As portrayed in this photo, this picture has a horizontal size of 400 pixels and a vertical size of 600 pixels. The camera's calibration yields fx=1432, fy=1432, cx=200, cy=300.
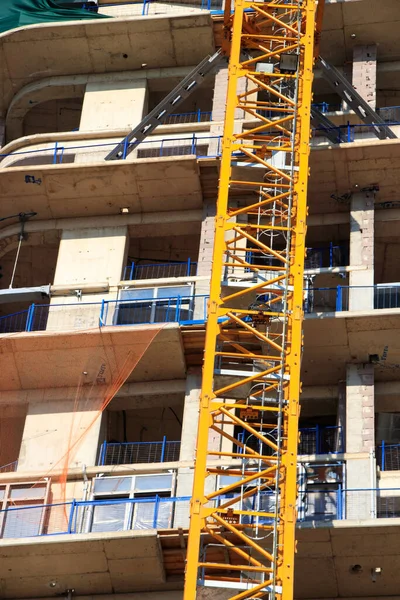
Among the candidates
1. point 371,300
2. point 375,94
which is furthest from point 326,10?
point 371,300

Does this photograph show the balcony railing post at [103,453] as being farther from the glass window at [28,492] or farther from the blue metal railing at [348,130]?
the blue metal railing at [348,130]

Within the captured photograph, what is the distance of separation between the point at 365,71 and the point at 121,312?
988 cm

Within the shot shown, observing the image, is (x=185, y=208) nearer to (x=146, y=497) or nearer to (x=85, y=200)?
(x=85, y=200)

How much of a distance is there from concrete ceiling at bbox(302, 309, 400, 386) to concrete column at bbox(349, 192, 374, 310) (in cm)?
88

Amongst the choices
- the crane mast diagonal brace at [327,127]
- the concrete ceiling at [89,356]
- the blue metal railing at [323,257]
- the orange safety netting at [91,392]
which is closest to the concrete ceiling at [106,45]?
the crane mast diagonal brace at [327,127]

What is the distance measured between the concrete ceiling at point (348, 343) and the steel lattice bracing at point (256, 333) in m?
1.38

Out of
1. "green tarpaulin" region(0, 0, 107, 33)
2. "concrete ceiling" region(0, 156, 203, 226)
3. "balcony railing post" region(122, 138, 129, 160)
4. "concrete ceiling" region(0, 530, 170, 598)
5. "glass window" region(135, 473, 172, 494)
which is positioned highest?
"green tarpaulin" region(0, 0, 107, 33)

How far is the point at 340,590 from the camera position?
3016 cm

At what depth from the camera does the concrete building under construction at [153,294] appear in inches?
1198

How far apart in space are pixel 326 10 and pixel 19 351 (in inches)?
496

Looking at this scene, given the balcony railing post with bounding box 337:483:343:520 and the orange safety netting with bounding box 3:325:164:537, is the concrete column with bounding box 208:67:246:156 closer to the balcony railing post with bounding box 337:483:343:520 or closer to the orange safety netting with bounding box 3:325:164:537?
the orange safety netting with bounding box 3:325:164:537

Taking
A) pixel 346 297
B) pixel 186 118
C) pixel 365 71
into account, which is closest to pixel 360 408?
pixel 346 297

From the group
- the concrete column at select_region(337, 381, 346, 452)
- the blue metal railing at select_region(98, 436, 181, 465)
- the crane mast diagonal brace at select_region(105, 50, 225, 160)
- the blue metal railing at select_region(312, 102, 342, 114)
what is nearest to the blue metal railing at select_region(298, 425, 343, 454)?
the concrete column at select_region(337, 381, 346, 452)

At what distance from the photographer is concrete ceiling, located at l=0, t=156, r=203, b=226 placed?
36.2 meters
